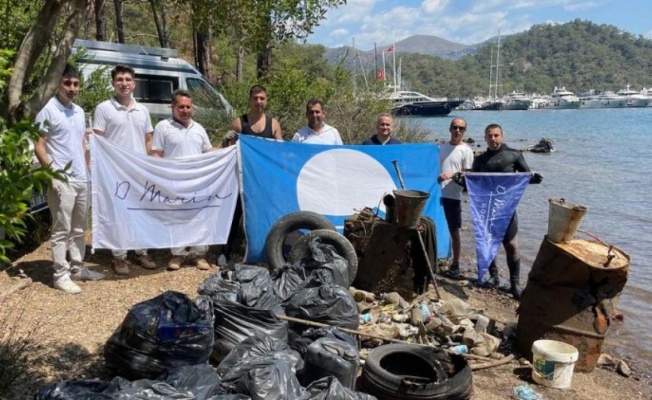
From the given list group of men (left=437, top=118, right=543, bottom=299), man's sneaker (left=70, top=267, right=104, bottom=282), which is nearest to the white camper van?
group of men (left=437, top=118, right=543, bottom=299)

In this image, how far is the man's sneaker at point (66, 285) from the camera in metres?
5.36

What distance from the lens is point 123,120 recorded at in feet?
19.3

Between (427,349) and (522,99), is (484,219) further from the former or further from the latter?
(522,99)

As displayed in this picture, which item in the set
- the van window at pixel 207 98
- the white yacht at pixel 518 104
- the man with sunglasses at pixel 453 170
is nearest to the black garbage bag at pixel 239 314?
the man with sunglasses at pixel 453 170

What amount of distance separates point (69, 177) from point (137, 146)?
85 cm

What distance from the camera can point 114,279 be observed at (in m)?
5.91

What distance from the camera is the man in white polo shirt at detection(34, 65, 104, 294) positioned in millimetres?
5109

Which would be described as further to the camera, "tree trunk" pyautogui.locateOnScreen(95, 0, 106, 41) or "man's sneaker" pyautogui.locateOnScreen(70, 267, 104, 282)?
"tree trunk" pyautogui.locateOnScreen(95, 0, 106, 41)

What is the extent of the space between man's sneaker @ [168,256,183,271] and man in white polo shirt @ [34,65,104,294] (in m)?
A: 0.93

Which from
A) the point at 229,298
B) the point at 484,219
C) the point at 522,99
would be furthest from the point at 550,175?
the point at 522,99

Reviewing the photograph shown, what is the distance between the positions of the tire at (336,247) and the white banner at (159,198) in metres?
1.10

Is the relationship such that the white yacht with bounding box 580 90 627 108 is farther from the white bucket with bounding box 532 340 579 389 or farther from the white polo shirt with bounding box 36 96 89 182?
the white polo shirt with bounding box 36 96 89 182

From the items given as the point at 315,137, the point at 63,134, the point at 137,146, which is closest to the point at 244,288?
the point at 63,134

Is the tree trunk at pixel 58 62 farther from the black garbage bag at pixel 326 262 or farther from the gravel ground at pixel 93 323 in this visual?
the black garbage bag at pixel 326 262
